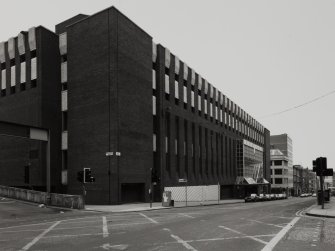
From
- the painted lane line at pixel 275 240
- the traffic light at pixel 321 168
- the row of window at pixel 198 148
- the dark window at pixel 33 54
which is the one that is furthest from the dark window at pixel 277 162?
the painted lane line at pixel 275 240

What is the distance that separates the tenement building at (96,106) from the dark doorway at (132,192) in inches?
4.3

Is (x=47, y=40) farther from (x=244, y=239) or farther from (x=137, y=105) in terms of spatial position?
(x=244, y=239)

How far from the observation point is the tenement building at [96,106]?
41.8 metres

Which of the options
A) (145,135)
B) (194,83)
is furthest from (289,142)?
(145,135)

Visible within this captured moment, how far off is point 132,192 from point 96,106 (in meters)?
10.5

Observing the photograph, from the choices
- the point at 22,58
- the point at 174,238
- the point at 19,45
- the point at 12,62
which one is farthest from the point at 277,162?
the point at 174,238

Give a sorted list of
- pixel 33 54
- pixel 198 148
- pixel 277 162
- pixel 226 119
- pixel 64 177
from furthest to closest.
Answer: pixel 277 162, pixel 226 119, pixel 198 148, pixel 33 54, pixel 64 177

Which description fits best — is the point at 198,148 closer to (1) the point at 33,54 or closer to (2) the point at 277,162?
(1) the point at 33,54

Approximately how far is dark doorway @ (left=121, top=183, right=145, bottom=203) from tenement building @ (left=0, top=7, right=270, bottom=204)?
0.36ft

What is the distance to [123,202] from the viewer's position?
4281cm

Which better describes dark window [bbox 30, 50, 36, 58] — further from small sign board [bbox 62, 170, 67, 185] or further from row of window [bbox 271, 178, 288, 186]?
row of window [bbox 271, 178, 288, 186]

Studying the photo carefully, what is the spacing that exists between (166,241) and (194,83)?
52.6m

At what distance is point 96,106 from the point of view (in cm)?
4284

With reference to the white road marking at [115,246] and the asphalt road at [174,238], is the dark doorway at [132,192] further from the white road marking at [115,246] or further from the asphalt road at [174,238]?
the white road marking at [115,246]
